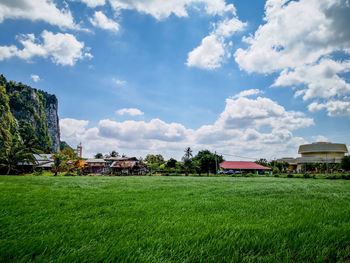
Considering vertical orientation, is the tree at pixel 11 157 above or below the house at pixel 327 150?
below

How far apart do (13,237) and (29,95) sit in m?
134

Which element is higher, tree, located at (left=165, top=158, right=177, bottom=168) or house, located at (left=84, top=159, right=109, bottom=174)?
tree, located at (left=165, top=158, right=177, bottom=168)

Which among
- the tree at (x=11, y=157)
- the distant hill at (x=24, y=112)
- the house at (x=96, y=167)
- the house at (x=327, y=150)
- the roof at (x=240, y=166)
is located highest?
the distant hill at (x=24, y=112)

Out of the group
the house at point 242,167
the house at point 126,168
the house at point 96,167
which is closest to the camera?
the house at point 126,168

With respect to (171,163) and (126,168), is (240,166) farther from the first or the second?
(126,168)

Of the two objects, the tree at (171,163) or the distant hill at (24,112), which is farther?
the distant hill at (24,112)

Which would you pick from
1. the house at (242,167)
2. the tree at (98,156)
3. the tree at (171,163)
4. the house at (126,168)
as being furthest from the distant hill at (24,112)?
the house at (242,167)

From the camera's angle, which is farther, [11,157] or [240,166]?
[240,166]

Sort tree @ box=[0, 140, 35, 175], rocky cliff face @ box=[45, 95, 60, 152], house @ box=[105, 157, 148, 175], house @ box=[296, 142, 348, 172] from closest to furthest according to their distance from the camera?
tree @ box=[0, 140, 35, 175] → house @ box=[105, 157, 148, 175] → house @ box=[296, 142, 348, 172] → rocky cliff face @ box=[45, 95, 60, 152]

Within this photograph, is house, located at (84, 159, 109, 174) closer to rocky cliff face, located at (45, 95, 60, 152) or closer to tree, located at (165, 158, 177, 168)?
tree, located at (165, 158, 177, 168)

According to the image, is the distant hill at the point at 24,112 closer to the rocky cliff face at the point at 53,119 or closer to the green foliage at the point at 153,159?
the rocky cliff face at the point at 53,119

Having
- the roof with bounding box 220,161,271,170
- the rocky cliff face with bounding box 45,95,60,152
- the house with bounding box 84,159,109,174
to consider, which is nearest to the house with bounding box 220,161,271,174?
the roof with bounding box 220,161,271,170

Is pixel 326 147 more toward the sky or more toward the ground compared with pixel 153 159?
more toward the sky

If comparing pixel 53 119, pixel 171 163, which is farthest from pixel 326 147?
pixel 53 119
